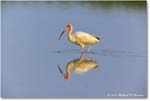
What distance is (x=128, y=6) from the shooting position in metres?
1.56

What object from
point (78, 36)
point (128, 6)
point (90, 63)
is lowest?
point (90, 63)

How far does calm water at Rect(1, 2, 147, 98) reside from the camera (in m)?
1.54

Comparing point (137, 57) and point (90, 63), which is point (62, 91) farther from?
point (137, 57)

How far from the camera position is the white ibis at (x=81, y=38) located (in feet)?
5.06

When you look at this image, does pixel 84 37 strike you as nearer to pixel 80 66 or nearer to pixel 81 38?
pixel 81 38

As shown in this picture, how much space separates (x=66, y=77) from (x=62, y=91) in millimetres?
59

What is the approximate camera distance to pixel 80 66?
61.4 inches

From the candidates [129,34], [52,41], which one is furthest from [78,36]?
[129,34]

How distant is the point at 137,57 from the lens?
1.54 m

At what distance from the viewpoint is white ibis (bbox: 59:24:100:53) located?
154 cm

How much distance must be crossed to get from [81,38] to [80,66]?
0.11 m

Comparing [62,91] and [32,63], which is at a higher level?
[32,63]

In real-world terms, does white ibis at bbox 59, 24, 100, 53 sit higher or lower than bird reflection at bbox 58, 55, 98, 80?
higher

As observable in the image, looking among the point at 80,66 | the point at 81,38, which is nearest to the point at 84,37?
the point at 81,38
